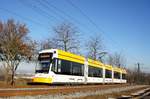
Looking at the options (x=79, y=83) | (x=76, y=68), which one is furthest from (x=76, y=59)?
(x=79, y=83)

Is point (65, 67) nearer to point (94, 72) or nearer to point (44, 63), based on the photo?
point (44, 63)

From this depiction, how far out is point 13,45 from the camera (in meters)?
45.3

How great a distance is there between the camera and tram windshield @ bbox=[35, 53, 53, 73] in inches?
934

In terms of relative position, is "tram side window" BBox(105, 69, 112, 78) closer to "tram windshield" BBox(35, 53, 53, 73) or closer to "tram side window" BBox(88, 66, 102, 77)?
"tram side window" BBox(88, 66, 102, 77)

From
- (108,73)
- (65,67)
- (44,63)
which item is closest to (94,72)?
(108,73)

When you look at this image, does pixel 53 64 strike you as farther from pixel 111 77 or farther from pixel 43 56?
pixel 111 77

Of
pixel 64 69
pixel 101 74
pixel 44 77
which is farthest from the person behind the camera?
pixel 101 74

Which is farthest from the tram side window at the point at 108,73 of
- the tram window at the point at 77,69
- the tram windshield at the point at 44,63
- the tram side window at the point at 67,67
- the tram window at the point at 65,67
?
the tram windshield at the point at 44,63

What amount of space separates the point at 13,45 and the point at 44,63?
22.8 metres

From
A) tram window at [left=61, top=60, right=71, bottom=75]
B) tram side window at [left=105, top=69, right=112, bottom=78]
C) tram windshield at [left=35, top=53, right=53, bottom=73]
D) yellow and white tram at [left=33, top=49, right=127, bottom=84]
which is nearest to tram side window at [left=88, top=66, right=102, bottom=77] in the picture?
yellow and white tram at [left=33, top=49, right=127, bottom=84]

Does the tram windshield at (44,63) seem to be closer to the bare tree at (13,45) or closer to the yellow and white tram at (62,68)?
the yellow and white tram at (62,68)

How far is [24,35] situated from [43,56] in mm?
24775

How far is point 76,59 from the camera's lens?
28453 millimetres

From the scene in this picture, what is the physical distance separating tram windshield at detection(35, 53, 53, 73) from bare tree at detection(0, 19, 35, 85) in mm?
21606
